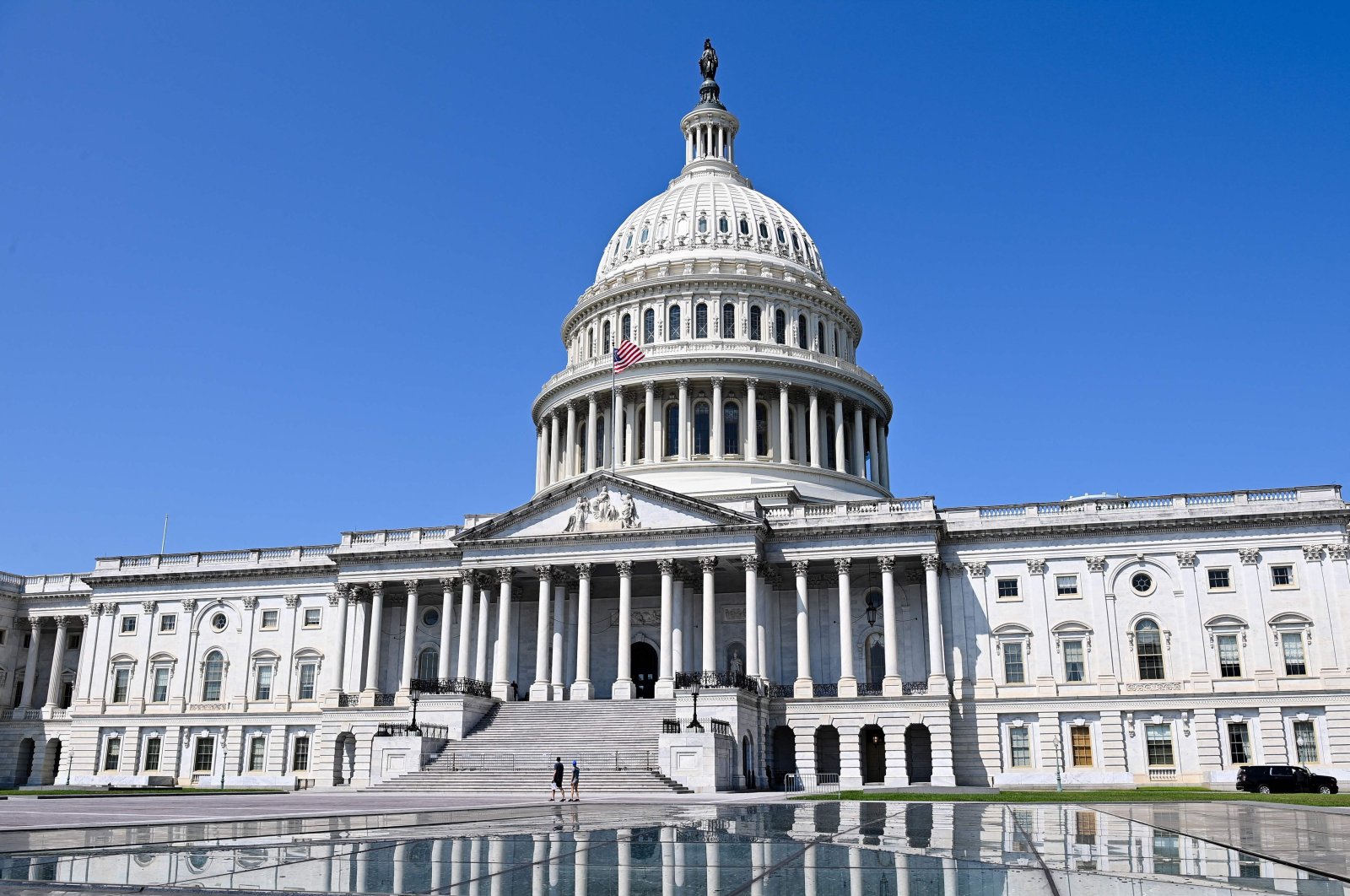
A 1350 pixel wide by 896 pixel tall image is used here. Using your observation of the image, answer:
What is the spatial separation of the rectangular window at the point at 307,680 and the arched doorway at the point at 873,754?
110 ft

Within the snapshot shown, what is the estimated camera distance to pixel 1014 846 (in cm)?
1673

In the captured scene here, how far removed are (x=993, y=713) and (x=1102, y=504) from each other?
41.1ft

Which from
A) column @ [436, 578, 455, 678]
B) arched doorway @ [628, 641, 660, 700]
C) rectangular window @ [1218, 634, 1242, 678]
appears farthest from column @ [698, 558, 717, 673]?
rectangular window @ [1218, 634, 1242, 678]

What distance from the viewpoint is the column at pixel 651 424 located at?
7706cm

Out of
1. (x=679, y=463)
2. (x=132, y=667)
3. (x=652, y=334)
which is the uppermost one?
(x=652, y=334)

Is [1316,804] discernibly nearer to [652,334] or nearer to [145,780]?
[652,334]

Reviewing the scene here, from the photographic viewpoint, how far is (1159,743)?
56750 mm

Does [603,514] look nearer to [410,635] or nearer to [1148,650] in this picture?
[410,635]

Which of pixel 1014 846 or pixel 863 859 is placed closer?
pixel 863 859

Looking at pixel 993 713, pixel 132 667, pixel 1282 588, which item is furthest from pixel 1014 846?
pixel 132 667

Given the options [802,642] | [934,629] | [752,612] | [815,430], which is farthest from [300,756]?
[815,430]

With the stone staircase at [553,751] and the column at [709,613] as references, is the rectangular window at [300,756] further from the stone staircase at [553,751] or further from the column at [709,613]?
the column at [709,613]

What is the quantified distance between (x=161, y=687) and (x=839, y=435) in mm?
47754

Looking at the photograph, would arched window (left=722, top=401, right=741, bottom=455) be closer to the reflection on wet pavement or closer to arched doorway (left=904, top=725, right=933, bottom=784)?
arched doorway (left=904, top=725, right=933, bottom=784)
